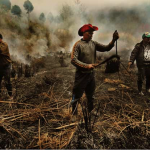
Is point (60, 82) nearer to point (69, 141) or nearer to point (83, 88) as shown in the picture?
point (83, 88)

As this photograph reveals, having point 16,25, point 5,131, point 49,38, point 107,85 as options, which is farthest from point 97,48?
point 49,38

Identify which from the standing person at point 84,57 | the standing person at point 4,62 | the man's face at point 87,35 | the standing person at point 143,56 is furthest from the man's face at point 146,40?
the standing person at point 4,62

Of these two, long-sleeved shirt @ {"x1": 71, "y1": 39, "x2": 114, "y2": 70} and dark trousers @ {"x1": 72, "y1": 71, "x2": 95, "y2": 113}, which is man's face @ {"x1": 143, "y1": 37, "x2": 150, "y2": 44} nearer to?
long-sleeved shirt @ {"x1": 71, "y1": 39, "x2": 114, "y2": 70}

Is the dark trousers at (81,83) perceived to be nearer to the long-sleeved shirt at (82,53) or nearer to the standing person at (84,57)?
the standing person at (84,57)

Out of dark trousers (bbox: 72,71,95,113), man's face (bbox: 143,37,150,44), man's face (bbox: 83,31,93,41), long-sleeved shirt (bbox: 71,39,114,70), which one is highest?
man's face (bbox: 143,37,150,44)

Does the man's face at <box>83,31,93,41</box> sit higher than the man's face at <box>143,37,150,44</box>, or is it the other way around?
the man's face at <box>143,37,150,44</box>

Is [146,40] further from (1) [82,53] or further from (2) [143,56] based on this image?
(1) [82,53]

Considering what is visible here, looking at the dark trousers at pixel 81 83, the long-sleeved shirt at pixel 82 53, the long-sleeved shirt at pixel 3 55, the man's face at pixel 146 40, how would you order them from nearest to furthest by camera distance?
the long-sleeved shirt at pixel 82 53, the dark trousers at pixel 81 83, the long-sleeved shirt at pixel 3 55, the man's face at pixel 146 40

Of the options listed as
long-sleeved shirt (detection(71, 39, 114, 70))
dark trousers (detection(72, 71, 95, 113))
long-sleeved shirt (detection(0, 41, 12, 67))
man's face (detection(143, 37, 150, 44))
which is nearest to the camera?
long-sleeved shirt (detection(71, 39, 114, 70))

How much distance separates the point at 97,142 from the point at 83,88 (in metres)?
0.98

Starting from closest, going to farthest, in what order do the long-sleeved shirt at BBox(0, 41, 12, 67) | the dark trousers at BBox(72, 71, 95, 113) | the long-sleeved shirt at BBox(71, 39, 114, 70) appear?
the long-sleeved shirt at BBox(71, 39, 114, 70) → the dark trousers at BBox(72, 71, 95, 113) → the long-sleeved shirt at BBox(0, 41, 12, 67)

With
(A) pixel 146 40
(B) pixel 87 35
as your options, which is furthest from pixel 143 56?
(B) pixel 87 35

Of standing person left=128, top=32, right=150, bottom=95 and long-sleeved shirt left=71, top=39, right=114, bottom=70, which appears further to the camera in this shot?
standing person left=128, top=32, right=150, bottom=95

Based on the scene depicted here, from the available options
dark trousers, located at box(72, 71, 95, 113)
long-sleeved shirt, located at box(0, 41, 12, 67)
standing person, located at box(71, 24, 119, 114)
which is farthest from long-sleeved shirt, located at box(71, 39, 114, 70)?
long-sleeved shirt, located at box(0, 41, 12, 67)
